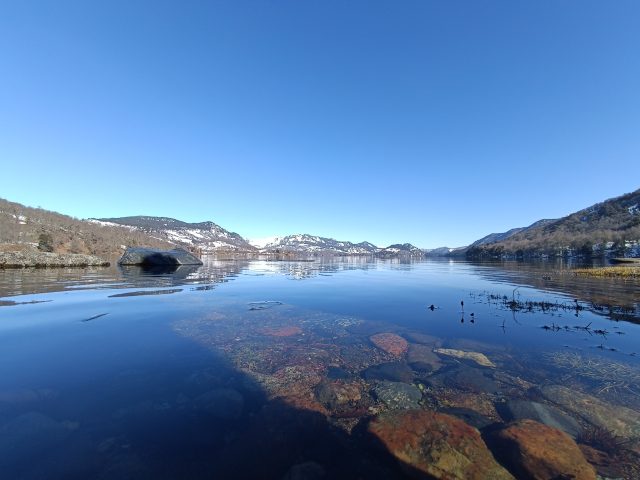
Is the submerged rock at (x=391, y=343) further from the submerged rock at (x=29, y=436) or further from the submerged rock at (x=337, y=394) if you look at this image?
the submerged rock at (x=29, y=436)

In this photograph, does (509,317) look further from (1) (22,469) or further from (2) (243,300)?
(1) (22,469)

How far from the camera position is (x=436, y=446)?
4.86 metres

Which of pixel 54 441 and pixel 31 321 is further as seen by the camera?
pixel 31 321

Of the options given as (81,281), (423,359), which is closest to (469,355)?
(423,359)

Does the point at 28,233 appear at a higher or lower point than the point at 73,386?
higher

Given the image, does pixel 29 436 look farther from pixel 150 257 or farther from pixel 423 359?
pixel 150 257

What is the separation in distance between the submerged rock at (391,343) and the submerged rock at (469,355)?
1.19 meters

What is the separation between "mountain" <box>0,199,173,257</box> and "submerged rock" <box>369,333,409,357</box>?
6668 centimetres

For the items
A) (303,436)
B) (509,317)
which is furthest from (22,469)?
(509,317)

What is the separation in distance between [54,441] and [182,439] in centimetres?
207

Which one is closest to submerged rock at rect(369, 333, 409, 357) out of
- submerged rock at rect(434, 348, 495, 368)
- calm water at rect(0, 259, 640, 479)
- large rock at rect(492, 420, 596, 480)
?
calm water at rect(0, 259, 640, 479)

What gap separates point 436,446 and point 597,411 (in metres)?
4.35

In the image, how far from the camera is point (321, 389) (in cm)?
715

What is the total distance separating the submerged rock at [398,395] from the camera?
6480 millimetres
